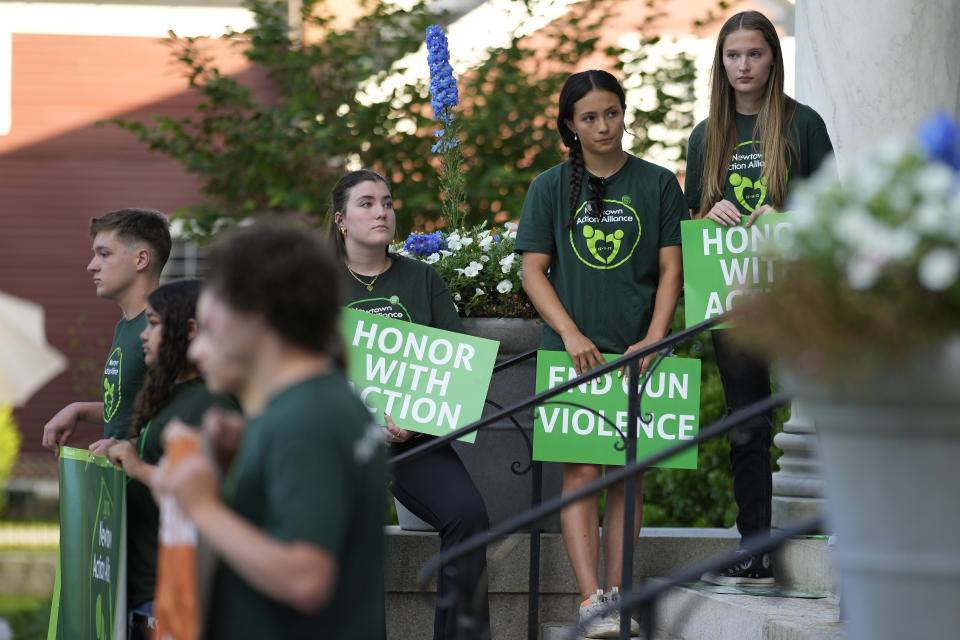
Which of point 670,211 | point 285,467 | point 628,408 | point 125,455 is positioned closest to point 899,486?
point 285,467

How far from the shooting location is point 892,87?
5820 mm

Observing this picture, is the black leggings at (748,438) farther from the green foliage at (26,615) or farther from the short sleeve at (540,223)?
the green foliage at (26,615)

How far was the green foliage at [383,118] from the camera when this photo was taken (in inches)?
402

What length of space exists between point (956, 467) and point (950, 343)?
28 centimetres

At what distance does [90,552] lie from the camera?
13.3 ft

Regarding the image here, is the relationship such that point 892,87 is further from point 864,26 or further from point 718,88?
point 718,88

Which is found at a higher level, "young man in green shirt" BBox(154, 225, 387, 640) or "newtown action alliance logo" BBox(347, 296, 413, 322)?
"newtown action alliance logo" BBox(347, 296, 413, 322)

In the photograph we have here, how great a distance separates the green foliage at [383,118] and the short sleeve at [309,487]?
7.63 m

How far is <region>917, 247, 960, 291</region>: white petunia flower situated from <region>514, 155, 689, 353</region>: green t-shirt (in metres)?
2.83

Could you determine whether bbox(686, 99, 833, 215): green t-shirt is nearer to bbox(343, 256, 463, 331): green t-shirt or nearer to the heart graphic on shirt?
the heart graphic on shirt

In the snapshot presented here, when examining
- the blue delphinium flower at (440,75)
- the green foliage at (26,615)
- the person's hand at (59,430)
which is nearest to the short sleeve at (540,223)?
the blue delphinium flower at (440,75)

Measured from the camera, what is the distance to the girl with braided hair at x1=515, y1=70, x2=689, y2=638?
5.17m

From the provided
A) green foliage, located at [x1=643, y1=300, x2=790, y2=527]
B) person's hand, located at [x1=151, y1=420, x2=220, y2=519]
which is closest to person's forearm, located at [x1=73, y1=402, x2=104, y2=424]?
person's hand, located at [x1=151, y1=420, x2=220, y2=519]

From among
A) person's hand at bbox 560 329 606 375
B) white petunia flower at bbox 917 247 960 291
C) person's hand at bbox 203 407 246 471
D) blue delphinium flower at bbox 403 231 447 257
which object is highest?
blue delphinium flower at bbox 403 231 447 257
